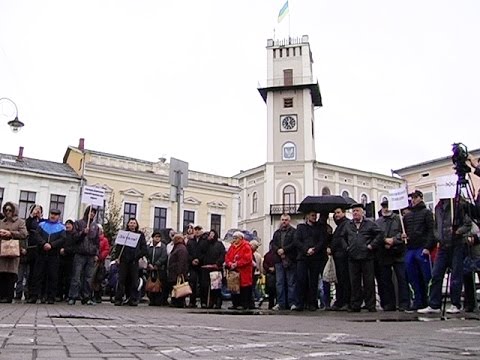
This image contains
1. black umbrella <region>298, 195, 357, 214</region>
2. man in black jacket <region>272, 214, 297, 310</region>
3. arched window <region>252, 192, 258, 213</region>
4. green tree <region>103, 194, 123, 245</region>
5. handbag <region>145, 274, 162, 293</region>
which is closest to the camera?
man in black jacket <region>272, 214, 297, 310</region>

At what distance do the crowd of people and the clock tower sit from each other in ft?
114

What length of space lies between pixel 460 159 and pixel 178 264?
6501 millimetres

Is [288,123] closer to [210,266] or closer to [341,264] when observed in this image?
Result: [210,266]

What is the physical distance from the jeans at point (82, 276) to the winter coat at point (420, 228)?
6.32m

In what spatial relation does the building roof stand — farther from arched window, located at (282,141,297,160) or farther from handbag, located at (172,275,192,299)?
handbag, located at (172,275,192,299)

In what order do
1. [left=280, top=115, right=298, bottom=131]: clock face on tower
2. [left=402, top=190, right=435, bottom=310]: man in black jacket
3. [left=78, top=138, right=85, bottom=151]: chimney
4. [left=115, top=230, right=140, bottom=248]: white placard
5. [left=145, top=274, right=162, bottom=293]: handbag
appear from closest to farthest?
[left=402, top=190, right=435, bottom=310]: man in black jacket → [left=115, top=230, right=140, bottom=248]: white placard → [left=145, top=274, right=162, bottom=293]: handbag → [left=78, top=138, right=85, bottom=151]: chimney → [left=280, top=115, right=298, bottom=131]: clock face on tower

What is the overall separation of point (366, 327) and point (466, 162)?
2767mm

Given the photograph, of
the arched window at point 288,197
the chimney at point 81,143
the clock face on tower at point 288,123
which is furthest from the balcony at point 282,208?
the chimney at point 81,143

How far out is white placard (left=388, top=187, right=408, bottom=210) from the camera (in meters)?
9.03

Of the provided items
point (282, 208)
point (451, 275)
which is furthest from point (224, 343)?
point (282, 208)

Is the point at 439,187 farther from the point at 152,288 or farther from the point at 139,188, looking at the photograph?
the point at 139,188

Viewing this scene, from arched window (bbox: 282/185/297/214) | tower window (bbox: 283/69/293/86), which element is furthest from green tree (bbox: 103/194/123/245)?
tower window (bbox: 283/69/293/86)

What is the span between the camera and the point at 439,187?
26.9ft

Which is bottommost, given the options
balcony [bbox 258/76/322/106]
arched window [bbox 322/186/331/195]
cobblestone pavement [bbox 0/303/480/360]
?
cobblestone pavement [bbox 0/303/480/360]
